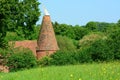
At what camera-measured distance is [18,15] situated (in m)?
36.1

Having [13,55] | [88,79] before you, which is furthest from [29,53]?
[88,79]

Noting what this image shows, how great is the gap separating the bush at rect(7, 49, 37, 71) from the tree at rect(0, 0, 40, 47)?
197cm

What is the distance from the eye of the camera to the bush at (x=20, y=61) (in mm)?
36406

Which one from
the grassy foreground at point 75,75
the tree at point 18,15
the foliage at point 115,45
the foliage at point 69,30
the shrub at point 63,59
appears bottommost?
the foliage at point 69,30

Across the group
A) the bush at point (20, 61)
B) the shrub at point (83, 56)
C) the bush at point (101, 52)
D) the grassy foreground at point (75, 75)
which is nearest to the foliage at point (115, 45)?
the bush at point (101, 52)

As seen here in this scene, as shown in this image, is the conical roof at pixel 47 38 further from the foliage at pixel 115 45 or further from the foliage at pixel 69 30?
the foliage at pixel 69 30

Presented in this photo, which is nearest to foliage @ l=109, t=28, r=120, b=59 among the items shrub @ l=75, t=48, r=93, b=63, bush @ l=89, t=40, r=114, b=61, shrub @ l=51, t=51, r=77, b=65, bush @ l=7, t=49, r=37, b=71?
bush @ l=89, t=40, r=114, b=61

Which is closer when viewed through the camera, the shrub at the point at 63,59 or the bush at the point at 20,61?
the bush at the point at 20,61

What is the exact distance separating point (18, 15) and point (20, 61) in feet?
13.3

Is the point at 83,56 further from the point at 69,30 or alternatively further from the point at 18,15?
the point at 69,30

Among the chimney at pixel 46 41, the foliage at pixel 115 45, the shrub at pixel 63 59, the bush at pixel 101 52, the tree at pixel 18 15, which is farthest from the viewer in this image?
the chimney at pixel 46 41

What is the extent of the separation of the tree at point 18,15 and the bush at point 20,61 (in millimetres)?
1971

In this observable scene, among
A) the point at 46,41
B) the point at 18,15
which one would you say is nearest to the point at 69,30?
the point at 46,41

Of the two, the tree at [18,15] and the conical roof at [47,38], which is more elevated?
the tree at [18,15]
